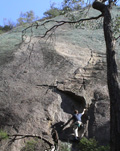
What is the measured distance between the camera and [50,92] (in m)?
9.59

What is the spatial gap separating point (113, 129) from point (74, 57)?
6.82 metres

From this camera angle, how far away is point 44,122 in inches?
340

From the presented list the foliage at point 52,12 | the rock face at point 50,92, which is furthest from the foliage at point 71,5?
the foliage at point 52,12

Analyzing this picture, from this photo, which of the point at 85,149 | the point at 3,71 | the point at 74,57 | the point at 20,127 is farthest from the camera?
the point at 74,57

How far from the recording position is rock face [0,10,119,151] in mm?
8508

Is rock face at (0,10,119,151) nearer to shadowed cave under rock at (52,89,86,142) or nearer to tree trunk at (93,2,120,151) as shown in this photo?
shadowed cave under rock at (52,89,86,142)

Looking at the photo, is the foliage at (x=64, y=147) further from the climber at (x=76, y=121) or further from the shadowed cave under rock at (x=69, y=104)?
the shadowed cave under rock at (x=69, y=104)

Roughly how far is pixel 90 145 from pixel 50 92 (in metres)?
2.82

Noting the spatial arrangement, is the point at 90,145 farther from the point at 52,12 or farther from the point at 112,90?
the point at 52,12

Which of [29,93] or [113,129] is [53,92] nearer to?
[29,93]

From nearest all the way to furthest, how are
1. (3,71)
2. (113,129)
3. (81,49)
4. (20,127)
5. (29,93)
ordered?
(113,129) < (20,127) < (29,93) < (3,71) < (81,49)

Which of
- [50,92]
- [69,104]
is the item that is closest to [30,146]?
[50,92]

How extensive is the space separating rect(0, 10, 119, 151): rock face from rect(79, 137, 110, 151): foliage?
615 mm

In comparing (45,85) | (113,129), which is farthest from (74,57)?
(113,129)
